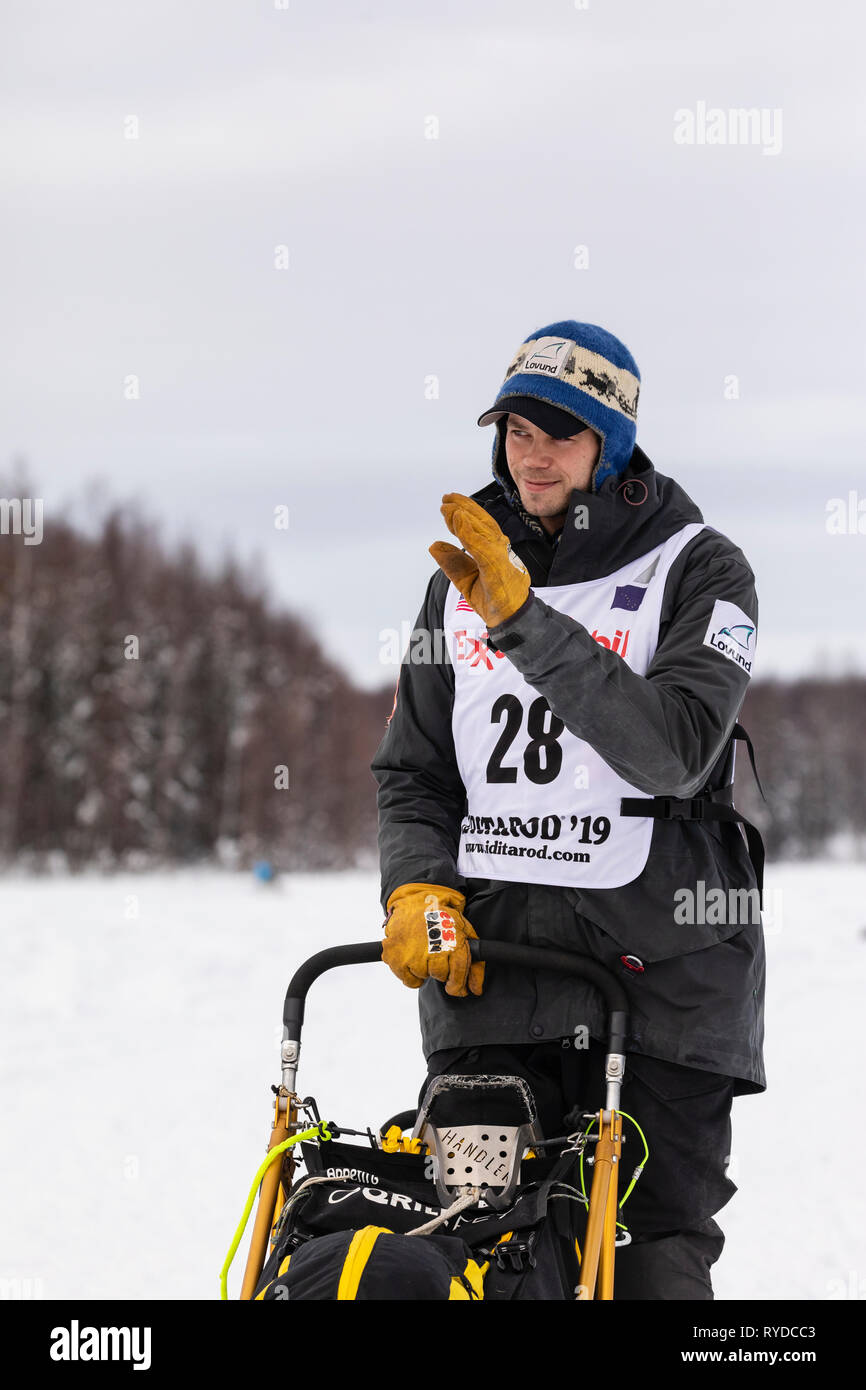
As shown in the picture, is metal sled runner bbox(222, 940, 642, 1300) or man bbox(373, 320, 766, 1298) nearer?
metal sled runner bbox(222, 940, 642, 1300)

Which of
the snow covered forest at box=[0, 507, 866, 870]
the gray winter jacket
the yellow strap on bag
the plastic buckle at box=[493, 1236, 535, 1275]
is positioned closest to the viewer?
the yellow strap on bag

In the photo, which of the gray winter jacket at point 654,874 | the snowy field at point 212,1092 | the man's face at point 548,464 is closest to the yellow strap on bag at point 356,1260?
the gray winter jacket at point 654,874

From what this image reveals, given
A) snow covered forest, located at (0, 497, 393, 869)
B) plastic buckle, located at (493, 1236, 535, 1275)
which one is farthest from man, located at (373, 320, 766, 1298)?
snow covered forest, located at (0, 497, 393, 869)

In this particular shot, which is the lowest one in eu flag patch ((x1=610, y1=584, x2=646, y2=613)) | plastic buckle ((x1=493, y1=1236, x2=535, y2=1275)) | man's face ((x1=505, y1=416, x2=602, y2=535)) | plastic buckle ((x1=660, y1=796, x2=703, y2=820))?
plastic buckle ((x1=493, y1=1236, x2=535, y2=1275))

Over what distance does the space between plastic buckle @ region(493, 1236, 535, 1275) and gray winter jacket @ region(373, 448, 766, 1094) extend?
0.42 m

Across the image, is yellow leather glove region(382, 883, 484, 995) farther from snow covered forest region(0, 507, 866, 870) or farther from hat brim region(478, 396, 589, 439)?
snow covered forest region(0, 507, 866, 870)

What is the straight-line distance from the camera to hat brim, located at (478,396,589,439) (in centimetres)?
261

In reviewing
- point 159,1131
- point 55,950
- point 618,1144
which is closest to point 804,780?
point 55,950

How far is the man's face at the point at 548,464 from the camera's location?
263 centimetres

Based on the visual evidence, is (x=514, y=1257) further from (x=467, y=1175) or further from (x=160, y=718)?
(x=160, y=718)

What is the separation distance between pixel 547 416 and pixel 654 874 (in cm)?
84

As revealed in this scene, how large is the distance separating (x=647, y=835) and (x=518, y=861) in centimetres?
24
